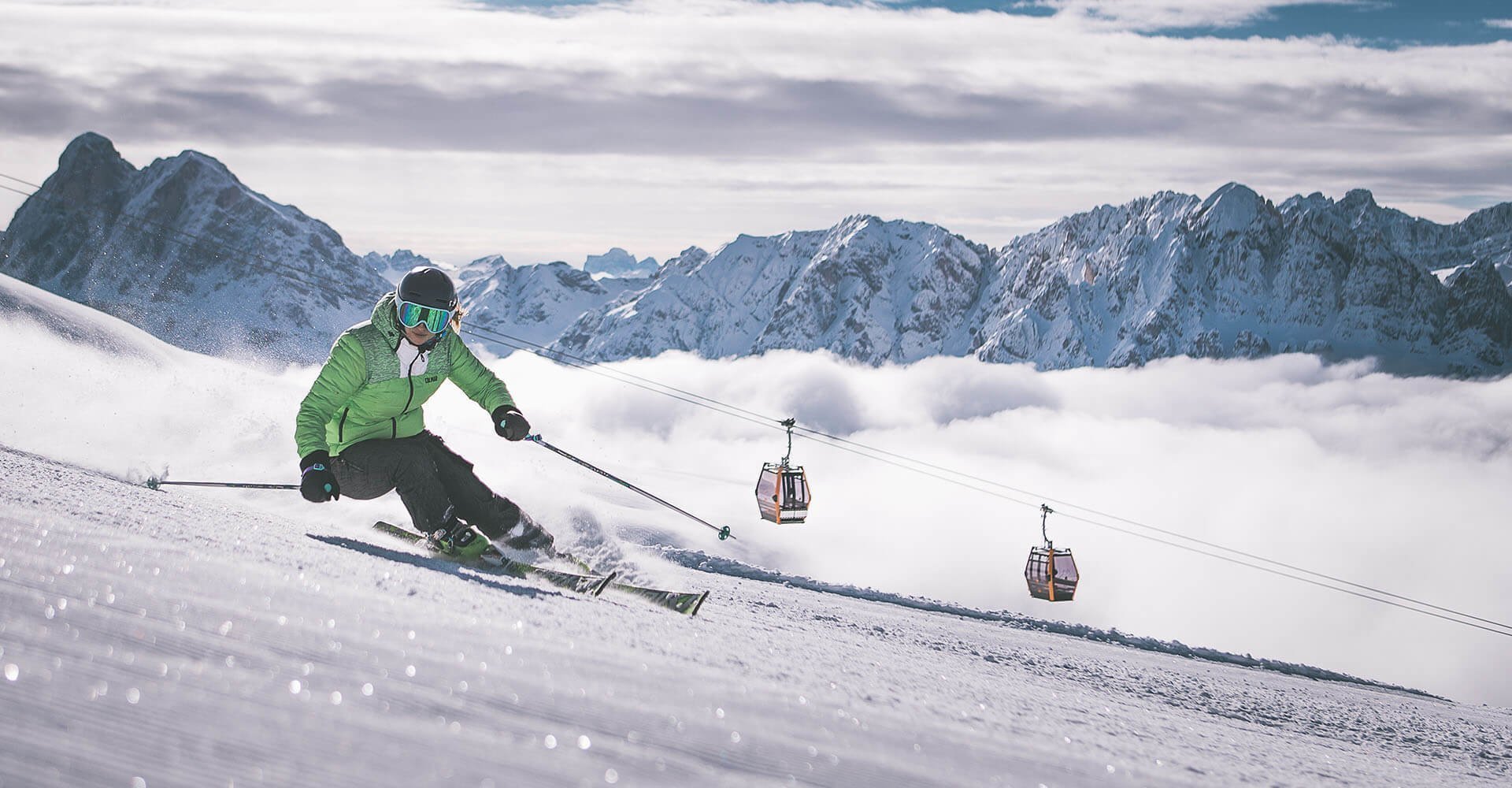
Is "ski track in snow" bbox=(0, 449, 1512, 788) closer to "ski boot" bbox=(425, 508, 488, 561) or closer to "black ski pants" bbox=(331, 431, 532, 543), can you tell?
"black ski pants" bbox=(331, 431, 532, 543)

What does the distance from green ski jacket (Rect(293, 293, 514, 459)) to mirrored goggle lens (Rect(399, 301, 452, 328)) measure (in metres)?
0.10

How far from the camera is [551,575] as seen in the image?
6.83 m

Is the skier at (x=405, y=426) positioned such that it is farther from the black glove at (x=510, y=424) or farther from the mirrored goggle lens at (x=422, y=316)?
the black glove at (x=510, y=424)

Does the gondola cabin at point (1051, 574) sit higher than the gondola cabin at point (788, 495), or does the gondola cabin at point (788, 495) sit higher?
the gondola cabin at point (788, 495)

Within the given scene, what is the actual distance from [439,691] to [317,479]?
4280 millimetres

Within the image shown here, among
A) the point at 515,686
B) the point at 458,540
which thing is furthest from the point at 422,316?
the point at 515,686

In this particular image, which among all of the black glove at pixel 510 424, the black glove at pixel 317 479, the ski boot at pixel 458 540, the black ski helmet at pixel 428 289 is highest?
the black ski helmet at pixel 428 289

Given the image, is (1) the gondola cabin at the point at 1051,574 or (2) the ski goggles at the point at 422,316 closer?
(2) the ski goggles at the point at 422,316

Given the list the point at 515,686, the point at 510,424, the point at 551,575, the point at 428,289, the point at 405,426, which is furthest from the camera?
the point at 510,424

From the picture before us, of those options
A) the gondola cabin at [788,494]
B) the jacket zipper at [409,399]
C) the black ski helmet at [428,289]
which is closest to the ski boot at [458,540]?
the jacket zipper at [409,399]

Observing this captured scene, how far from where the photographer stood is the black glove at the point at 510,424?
766 centimetres

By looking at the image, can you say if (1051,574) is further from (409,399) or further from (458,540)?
(409,399)

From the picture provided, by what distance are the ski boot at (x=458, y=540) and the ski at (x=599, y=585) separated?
86 mm

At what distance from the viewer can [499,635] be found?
3578mm
